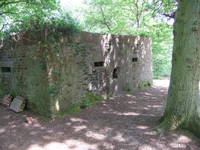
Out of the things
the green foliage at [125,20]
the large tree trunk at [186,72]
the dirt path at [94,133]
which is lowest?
the dirt path at [94,133]

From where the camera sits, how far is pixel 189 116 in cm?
305

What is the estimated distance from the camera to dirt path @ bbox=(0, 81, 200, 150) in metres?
2.74

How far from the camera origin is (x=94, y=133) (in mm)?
3230

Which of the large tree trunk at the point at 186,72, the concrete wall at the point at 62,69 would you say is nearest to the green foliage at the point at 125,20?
the concrete wall at the point at 62,69

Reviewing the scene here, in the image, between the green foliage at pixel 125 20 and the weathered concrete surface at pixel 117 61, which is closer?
the weathered concrete surface at pixel 117 61

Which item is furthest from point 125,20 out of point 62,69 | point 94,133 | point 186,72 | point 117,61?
A: point 94,133

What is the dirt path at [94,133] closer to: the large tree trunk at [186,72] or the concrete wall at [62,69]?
the large tree trunk at [186,72]

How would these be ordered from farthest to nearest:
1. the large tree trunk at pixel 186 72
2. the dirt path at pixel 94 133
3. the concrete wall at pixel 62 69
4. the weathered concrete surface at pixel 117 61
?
the weathered concrete surface at pixel 117 61
the concrete wall at pixel 62 69
the large tree trunk at pixel 186 72
the dirt path at pixel 94 133

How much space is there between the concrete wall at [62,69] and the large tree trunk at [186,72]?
2705 mm

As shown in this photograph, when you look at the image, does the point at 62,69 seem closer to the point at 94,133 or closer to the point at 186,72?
the point at 94,133

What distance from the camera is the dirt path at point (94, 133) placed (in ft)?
8.99

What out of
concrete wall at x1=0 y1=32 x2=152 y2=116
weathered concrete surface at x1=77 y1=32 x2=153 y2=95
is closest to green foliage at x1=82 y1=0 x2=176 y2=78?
weathered concrete surface at x1=77 y1=32 x2=153 y2=95

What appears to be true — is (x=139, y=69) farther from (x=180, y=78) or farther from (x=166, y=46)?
(x=166, y=46)

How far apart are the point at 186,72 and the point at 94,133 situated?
2293 mm
